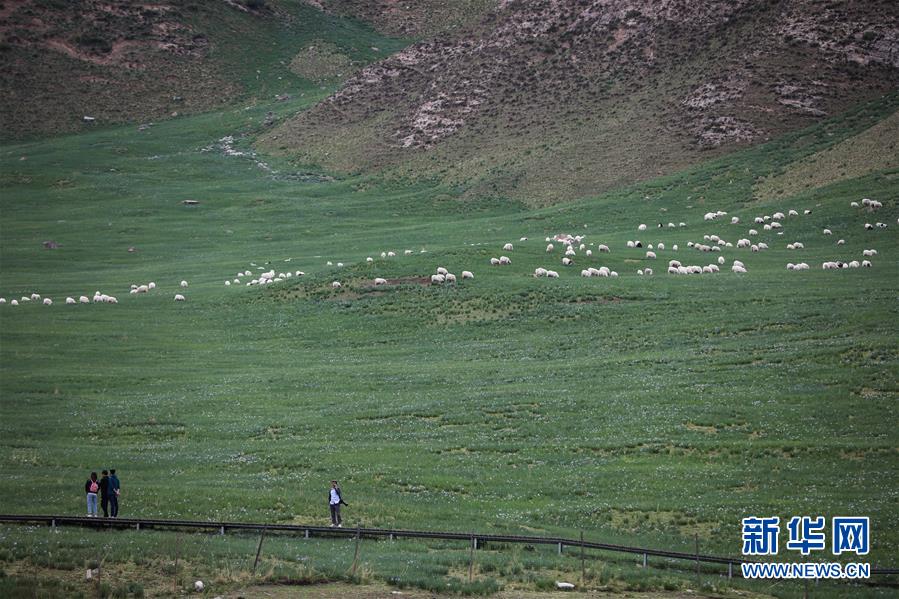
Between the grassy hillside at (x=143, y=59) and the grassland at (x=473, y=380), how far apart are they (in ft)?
186

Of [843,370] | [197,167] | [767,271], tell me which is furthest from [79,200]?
[843,370]

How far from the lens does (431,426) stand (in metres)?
41.2

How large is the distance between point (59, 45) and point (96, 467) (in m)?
138

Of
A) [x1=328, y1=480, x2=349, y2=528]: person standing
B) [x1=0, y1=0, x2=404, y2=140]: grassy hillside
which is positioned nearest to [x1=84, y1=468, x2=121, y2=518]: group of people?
[x1=328, y1=480, x2=349, y2=528]: person standing

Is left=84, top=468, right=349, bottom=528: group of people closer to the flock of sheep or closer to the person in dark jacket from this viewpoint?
the person in dark jacket

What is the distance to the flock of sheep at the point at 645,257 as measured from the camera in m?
69.6

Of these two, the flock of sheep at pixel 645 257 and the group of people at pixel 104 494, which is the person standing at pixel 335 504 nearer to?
the group of people at pixel 104 494

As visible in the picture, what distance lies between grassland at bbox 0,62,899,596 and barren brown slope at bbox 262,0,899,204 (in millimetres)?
10791

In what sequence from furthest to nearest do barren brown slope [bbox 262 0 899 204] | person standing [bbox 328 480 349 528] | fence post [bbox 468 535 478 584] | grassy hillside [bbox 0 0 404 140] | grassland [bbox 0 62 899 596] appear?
grassy hillside [bbox 0 0 404 140], barren brown slope [bbox 262 0 899 204], grassland [bbox 0 62 899 596], person standing [bbox 328 480 349 528], fence post [bbox 468 535 478 584]

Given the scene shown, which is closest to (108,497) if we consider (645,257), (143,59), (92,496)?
(92,496)

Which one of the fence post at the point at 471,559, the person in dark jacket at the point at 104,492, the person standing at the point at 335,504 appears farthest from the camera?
the person standing at the point at 335,504

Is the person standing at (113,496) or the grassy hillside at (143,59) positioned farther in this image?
the grassy hillside at (143,59)

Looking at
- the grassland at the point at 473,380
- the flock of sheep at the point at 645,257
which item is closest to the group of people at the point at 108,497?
the grassland at the point at 473,380

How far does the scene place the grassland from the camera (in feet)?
103
